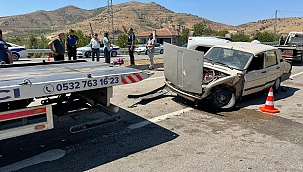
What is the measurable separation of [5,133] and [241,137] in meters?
3.89

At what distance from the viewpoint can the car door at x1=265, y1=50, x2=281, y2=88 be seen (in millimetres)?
7873

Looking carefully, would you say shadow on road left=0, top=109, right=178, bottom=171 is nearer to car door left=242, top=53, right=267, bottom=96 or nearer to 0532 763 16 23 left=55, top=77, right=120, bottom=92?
0532 763 16 23 left=55, top=77, right=120, bottom=92

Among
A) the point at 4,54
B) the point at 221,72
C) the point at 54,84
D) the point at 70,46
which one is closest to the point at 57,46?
the point at 4,54

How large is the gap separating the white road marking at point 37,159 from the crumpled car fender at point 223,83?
11.3 ft

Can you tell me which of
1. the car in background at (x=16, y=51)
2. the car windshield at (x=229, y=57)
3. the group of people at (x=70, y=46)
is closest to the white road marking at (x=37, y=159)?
the group of people at (x=70, y=46)

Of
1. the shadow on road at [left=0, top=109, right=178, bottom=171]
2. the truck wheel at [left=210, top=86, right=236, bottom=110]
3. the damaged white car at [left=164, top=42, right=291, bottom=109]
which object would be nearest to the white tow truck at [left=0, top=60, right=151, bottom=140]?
the shadow on road at [left=0, top=109, right=178, bottom=171]

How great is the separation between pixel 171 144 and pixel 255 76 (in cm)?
385

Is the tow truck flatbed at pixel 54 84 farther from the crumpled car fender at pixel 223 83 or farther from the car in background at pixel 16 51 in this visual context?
the car in background at pixel 16 51

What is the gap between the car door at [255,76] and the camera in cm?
702

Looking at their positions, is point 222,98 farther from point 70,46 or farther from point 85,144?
point 70,46

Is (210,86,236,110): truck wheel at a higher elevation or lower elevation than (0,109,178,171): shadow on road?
higher

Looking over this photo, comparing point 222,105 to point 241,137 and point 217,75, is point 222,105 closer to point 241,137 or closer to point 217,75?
point 217,75

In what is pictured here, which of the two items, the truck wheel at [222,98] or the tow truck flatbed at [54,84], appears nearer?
the tow truck flatbed at [54,84]

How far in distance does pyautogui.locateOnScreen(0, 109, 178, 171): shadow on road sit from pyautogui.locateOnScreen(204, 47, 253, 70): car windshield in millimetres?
2980
